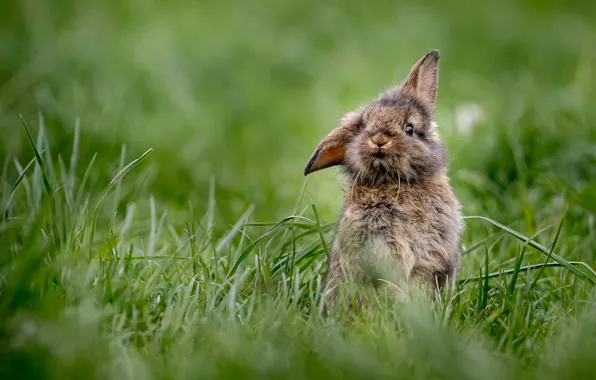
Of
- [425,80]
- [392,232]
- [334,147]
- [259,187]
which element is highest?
[425,80]

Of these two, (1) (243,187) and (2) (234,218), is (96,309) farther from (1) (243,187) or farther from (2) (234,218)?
(1) (243,187)

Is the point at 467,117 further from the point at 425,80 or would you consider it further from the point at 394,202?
the point at 394,202

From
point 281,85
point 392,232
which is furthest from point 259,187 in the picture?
point 392,232

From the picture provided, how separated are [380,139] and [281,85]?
5127 millimetres

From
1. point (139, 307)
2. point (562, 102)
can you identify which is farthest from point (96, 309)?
point (562, 102)

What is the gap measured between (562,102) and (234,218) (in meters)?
2.78

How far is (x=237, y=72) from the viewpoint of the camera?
28.5 ft

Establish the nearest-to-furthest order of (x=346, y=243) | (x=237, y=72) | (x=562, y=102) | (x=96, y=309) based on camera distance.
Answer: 1. (x=96, y=309)
2. (x=346, y=243)
3. (x=562, y=102)
4. (x=237, y=72)

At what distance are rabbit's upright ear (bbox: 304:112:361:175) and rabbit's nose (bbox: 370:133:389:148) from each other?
191mm

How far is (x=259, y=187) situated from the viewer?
20.2ft

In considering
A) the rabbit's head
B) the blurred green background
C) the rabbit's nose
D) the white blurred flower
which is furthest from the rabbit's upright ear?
the white blurred flower

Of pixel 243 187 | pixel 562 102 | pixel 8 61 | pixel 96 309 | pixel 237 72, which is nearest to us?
pixel 96 309

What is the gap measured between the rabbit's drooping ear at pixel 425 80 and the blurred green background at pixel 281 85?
1.46m

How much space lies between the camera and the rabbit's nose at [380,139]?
357 cm
